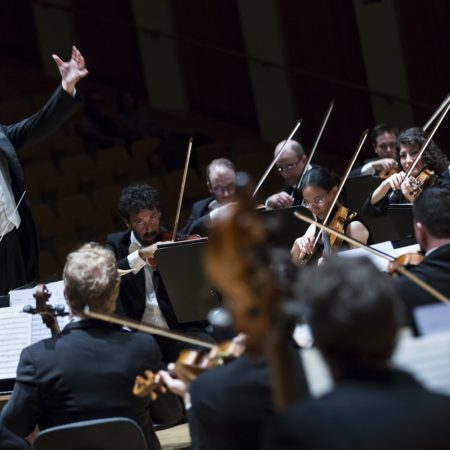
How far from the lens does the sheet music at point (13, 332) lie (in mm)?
3400

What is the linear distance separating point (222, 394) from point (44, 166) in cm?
489

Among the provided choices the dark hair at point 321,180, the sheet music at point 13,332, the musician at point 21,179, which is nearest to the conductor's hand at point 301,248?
the dark hair at point 321,180

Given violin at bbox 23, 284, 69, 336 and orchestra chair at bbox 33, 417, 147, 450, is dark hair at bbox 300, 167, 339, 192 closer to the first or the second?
violin at bbox 23, 284, 69, 336

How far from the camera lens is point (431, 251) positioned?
9.30 feet

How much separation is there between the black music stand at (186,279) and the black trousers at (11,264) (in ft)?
2.37

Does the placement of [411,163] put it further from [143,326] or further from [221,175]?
Result: [143,326]

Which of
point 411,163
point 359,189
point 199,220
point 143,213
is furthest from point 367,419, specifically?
point 359,189

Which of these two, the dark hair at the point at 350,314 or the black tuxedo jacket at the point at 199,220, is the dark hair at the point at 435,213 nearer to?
the dark hair at the point at 350,314

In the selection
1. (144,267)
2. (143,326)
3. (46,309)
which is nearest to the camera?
(143,326)

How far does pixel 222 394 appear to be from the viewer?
2.18 meters

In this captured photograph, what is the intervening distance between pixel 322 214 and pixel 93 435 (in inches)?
69.6

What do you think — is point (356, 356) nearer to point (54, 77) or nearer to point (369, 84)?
point (369, 84)

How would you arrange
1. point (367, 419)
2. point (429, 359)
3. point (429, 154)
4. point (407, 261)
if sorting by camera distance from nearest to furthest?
point (367, 419) < point (429, 359) < point (407, 261) < point (429, 154)

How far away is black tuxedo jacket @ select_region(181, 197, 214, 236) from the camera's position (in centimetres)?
456
